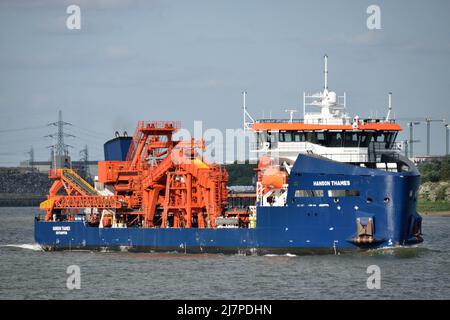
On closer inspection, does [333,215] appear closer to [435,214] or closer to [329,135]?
[329,135]

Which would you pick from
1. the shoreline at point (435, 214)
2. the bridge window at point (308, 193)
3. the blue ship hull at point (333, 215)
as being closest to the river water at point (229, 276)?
the blue ship hull at point (333, 215)

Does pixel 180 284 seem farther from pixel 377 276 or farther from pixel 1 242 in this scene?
pixel 1 242

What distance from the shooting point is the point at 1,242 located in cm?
7069

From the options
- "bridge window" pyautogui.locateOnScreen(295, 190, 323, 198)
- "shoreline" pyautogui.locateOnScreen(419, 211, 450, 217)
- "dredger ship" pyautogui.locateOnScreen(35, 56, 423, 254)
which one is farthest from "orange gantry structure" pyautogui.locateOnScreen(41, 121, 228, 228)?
"shoreline" pyautogui.locateOnScreen(419, 211, 450, 217)

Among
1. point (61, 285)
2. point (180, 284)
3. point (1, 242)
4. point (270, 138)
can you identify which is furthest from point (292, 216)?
point (1, 242)

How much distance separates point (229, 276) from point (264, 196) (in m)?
8.25

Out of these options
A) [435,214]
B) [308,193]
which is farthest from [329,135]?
[435,214]

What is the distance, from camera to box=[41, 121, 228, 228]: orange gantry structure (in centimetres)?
5775

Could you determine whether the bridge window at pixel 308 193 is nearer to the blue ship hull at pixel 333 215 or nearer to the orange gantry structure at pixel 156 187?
the blue ship hull at pixel 333 215

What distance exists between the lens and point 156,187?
197ft

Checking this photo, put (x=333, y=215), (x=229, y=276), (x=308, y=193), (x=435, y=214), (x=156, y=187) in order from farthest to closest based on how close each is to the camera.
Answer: (x=435, y=214), (x=156, y=187), (x=308, y=193), (x=333, y=215), (x=229, y=276)

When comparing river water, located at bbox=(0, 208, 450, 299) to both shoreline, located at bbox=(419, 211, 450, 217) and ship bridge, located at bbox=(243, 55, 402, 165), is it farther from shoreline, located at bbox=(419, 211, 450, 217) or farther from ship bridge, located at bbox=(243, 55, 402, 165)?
shoreline, located at bbox=(419, 211, 450, 217)

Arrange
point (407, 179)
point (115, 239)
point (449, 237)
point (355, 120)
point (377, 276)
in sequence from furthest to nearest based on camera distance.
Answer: point (449, 237) < point (115, 239) < point (355, 120) < point (407, 179) < point (377, 276)
